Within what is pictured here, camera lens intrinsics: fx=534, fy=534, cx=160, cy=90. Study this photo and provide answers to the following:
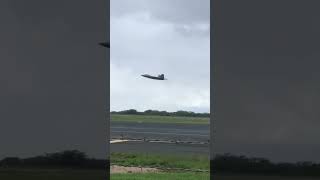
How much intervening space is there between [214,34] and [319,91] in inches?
39.1

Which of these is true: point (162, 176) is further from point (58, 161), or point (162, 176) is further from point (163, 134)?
point (163, 134)

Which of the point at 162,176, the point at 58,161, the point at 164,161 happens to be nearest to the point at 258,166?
the point at 162,176

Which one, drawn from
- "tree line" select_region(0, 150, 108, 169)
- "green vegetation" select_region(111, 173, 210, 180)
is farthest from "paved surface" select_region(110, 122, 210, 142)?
"tree line" select_region(0, 150, 108, 169)

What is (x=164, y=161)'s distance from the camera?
7996mm

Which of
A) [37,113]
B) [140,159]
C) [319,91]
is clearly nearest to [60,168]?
[37,113]

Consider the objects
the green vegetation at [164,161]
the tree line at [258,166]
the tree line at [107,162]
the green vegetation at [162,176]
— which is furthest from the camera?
the green vegetation at [164,161]

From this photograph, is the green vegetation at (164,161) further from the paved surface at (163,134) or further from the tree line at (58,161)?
the tree line at (58,161)

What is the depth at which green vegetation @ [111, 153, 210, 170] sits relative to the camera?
7344mm

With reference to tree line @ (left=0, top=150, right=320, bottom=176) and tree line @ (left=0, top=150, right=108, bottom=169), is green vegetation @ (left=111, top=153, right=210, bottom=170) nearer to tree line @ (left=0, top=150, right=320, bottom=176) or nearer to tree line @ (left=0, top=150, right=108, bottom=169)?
tree line @ (left=0, top=150, right=320, bottom=176)

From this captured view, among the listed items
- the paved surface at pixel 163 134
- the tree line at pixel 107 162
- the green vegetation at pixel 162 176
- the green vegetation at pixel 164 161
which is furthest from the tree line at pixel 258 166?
the paved surface at pixel 163 134

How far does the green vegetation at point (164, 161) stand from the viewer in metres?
7.34

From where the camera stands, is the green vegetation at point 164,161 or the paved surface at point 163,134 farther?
the paved surface at point 163,134

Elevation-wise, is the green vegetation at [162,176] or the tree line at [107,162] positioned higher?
the tree line at [107,162]

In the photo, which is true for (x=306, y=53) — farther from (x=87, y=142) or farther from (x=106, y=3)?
(x=87, y=142)
